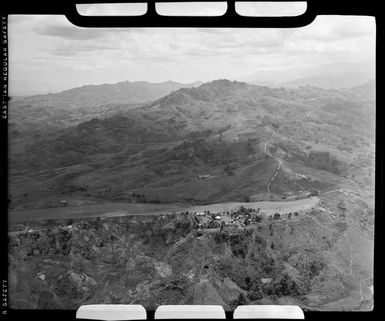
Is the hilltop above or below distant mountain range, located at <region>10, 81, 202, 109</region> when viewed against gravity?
below

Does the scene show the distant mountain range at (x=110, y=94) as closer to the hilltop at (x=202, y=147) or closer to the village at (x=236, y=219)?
the hilltop at (x=202, y=147)

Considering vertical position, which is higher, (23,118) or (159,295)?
(23,118)

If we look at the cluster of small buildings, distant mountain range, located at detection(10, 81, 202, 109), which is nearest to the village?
the cluster of small buildings

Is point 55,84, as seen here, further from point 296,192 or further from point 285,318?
point 285,318

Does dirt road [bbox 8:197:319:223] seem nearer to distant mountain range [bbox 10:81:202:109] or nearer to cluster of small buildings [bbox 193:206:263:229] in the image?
cluster of small buildings [bbox 193:206:263:229]

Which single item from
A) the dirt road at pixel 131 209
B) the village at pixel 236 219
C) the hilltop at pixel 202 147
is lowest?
the village at pixel 236 219

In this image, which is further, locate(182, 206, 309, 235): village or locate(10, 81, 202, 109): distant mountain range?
locate(10, 81, 202, 109): distant mountain range

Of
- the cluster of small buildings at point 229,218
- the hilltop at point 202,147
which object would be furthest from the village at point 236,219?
the hilltop at point 202,147

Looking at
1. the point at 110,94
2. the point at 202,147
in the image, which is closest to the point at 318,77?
the point at 202,147

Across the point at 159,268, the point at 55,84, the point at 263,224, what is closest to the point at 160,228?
the point at 159,268

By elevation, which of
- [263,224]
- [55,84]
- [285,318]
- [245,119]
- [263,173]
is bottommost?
[285,318]

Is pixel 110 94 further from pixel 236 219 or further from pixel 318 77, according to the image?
pixel 318 77
